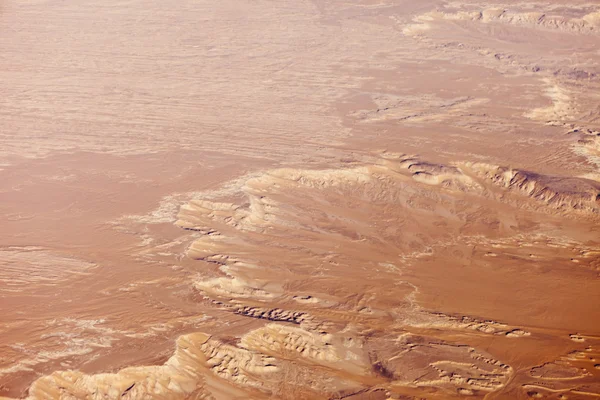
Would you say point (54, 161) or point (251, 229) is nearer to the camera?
point (251, 229)

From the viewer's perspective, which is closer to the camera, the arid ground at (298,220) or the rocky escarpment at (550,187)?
the arid ground at (298,220)

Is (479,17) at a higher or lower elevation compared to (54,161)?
higher

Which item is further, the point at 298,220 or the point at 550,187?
the point at 550,187

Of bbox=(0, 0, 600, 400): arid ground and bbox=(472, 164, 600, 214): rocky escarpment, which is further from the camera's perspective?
bbox=(472, 164, 600, 214): rocky escarpment

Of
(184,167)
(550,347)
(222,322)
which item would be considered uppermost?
(184,167)

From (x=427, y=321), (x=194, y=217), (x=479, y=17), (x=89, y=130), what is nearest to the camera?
(x=427, y=321)

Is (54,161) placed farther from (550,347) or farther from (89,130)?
(550,347)

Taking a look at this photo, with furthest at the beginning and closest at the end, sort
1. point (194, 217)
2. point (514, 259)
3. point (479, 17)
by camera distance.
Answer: point (479, 17) → point (194, 217) → point (514, 259)

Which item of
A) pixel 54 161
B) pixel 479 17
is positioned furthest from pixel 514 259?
pixel 479 17
